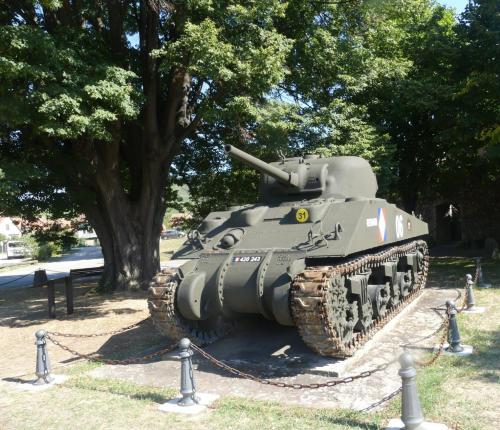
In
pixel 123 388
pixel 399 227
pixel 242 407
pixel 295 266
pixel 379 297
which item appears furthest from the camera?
pixel 399 227

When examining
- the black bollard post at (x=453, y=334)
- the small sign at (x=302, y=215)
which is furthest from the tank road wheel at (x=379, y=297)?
the small sign at (x=302, y=215)

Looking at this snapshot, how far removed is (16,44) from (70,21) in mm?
3424

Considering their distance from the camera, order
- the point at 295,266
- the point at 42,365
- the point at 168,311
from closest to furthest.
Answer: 1. the point at 295,266
2. the point at 42,365
3. the point at 168,311

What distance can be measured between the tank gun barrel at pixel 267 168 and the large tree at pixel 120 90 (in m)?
3.31

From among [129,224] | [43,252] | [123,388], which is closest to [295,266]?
[123,388]

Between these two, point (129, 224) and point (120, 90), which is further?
point (129, 224)

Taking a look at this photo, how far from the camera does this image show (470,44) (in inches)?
622

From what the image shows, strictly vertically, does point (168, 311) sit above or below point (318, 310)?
below

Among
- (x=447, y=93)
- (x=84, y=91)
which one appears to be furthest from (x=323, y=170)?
(x=447, y=93)

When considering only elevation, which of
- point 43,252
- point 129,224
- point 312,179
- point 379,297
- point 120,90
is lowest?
point 379,297

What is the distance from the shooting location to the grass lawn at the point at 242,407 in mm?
5246

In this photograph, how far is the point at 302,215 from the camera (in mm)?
8031

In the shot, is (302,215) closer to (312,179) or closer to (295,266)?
(295,266)

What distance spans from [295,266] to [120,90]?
5849 millimetres
